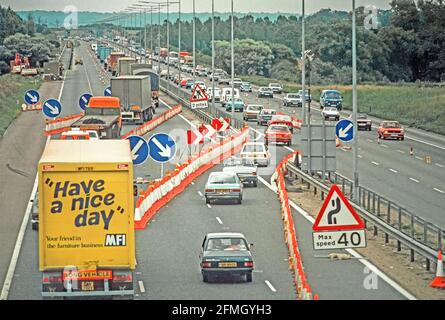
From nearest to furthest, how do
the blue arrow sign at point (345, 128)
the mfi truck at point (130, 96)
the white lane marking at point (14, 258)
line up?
the white lane marking at point (14, 258)
the blue arrow sign at point (345, 128)
the mfi truck at point (130, 96)

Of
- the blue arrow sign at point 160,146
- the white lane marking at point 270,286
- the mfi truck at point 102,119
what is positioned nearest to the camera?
the white lane marking at point 270,286

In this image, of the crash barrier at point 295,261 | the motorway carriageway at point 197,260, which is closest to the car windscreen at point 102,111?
the motorway carriageway at point 197,260

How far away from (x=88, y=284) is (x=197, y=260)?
8.07m

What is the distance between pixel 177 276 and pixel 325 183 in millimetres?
20452

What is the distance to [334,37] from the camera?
17050 cm

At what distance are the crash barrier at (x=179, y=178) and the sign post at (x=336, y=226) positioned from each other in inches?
666

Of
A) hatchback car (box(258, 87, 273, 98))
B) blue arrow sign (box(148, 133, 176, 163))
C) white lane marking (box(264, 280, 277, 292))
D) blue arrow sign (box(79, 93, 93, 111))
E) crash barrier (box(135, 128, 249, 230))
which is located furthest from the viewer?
hatchback car (box(258, 87, 273, 98))

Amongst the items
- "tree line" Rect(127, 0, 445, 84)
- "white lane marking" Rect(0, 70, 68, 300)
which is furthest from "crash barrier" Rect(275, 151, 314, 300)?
"tree line" Rect(127, 0, 445, 84)

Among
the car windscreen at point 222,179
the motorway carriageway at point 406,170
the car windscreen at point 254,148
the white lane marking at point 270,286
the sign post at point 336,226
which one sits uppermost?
the sign post at point 336,226

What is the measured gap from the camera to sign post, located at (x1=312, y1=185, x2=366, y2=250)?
2414 cm

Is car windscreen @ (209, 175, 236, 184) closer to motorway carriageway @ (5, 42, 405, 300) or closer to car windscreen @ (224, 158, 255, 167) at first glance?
motorway carriageway @ (5, 42, 405, 300)

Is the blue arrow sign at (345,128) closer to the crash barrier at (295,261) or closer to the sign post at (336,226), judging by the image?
the crash barrier at (295,261)

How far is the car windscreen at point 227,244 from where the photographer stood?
3003 cm

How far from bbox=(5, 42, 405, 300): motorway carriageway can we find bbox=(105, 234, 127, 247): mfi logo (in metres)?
2.05
